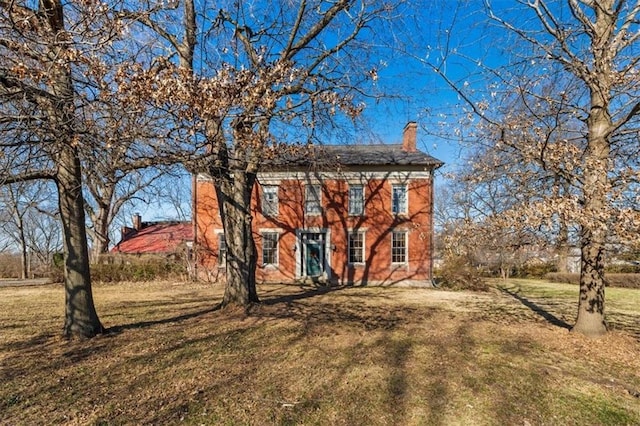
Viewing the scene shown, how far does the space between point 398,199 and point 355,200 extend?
87.5 inches

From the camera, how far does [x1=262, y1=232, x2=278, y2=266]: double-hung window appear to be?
19688 millimetres

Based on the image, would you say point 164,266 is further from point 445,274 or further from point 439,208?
point 439,208

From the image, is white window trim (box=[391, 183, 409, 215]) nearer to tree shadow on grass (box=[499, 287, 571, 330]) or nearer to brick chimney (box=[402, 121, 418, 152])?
brick chimney (box=[402, 121, 418, 152])

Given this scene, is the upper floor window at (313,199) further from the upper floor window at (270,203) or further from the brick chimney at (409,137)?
the brick chimney at (409,137)

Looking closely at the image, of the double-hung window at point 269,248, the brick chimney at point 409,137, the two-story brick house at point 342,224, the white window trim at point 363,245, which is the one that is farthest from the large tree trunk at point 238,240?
the brick chimney at point 409,137

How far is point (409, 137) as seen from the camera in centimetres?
2047

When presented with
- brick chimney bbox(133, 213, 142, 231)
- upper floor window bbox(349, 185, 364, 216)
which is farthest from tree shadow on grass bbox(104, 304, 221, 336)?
brick chimney bbox(133, 213, 142, 231)

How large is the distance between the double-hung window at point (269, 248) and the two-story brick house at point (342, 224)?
5cm

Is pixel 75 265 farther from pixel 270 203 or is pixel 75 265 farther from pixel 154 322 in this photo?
pixel 270 203

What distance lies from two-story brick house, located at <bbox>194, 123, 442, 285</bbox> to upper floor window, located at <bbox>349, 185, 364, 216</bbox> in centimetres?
5

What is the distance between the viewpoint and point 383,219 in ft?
63.2

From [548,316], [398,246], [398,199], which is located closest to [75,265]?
[548,316]

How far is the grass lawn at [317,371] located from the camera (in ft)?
13.1

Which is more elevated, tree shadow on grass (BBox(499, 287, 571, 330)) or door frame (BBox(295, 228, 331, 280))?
door frame (BBox(295, 228, 331, 280))
